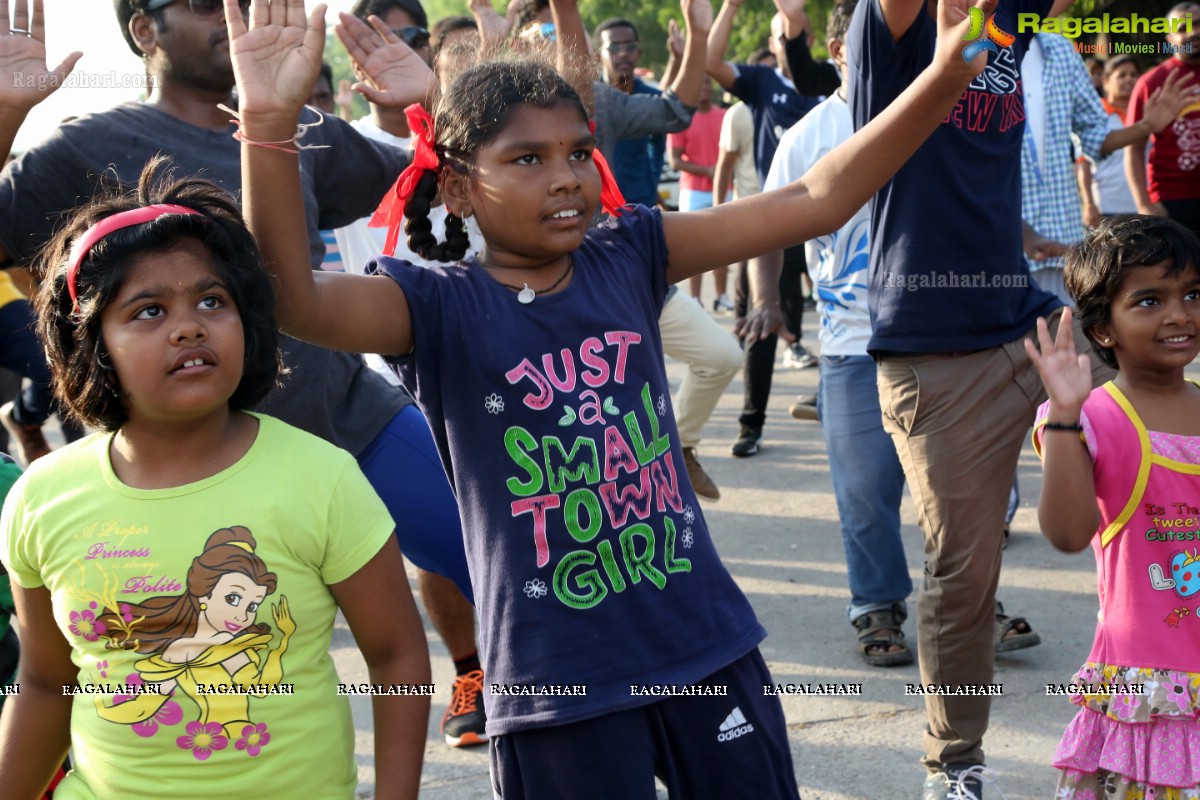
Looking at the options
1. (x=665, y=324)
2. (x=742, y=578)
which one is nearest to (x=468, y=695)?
(x=742, y=578)

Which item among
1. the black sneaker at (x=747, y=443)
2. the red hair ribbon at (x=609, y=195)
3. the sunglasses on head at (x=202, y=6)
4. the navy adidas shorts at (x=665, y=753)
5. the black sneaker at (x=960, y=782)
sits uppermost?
the sunglasses on head at (x=202, y=6)

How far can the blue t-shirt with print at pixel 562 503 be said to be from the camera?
2303 millimetres

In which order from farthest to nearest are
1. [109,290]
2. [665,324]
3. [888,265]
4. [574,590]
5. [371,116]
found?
[665,324] → [371,116] → [888,265] → [574,590] → [109,290]

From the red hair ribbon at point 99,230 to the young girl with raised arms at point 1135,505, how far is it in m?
1.75

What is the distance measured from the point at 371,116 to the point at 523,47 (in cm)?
216

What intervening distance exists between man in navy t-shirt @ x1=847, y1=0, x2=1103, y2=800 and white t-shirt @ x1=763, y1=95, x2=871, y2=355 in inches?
39.4

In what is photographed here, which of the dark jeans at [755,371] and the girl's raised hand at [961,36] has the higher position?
the girl's raised hand at [961,36]

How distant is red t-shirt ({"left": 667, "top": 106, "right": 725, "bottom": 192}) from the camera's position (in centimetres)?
1219

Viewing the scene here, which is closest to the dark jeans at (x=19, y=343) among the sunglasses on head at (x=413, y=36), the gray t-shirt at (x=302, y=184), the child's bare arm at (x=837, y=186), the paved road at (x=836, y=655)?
the paved road at (x=836, y=655)

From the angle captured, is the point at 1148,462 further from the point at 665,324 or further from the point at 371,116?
the point at 665,324

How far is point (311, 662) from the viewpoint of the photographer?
7.41ft

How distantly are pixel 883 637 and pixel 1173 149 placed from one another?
529cm

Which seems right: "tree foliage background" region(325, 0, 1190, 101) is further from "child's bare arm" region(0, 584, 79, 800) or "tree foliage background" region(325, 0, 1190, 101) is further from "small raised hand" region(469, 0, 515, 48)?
"child's bare arm" region(0, 584, 79, 800)

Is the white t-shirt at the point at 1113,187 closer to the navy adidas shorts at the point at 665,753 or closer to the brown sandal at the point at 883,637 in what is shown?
the brown sandal at the point at 883,637
